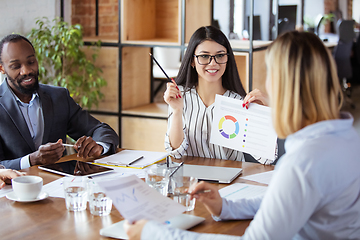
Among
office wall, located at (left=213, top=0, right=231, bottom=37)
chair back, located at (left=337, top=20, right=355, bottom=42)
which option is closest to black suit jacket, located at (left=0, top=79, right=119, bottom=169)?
office wall, located at (left=213, top=0, right=231, bottom=37)

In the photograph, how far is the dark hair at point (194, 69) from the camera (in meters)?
2.20

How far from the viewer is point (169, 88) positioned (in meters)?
2.05

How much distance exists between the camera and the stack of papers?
183cm

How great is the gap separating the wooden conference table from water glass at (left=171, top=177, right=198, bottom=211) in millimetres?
28

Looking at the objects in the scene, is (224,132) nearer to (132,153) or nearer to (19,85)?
(132,153)

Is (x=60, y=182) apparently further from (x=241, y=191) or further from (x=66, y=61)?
(x=66, y=61)

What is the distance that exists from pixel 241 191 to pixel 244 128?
0.46 meters

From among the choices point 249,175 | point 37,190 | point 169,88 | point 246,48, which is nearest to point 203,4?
point 246,48

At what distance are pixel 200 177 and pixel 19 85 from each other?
116 centimetres

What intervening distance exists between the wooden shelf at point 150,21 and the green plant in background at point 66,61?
1.02 feet

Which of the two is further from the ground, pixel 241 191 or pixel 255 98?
pixel 255 98

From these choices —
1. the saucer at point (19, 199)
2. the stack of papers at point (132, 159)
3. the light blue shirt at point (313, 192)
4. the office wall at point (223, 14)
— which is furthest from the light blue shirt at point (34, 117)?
the office wall at point (223, 14)

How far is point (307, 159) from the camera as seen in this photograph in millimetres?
921

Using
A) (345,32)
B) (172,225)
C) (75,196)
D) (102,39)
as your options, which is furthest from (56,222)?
(345,32)
